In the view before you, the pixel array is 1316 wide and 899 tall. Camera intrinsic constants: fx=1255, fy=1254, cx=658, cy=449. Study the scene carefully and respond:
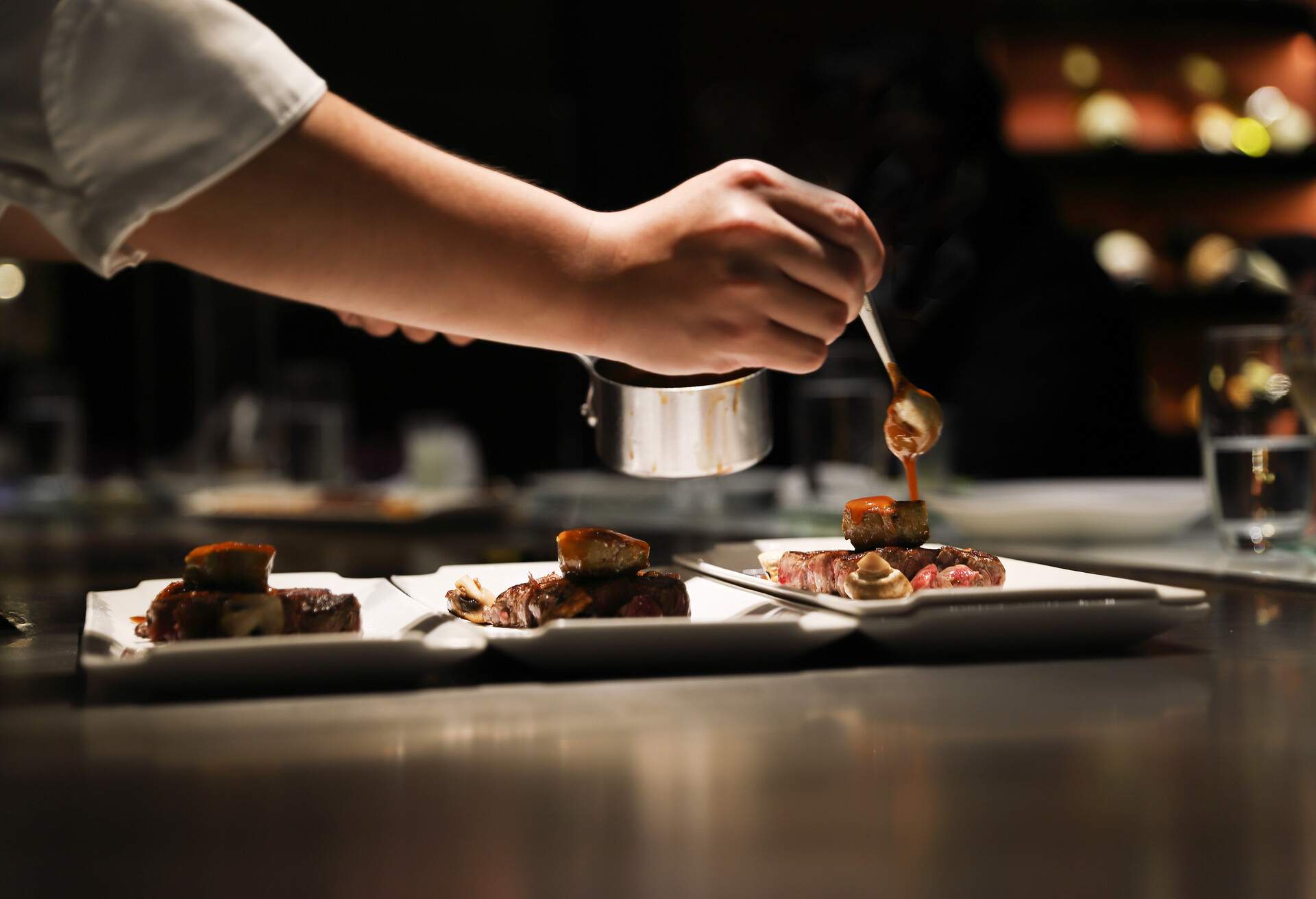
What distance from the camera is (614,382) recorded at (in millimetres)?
1072

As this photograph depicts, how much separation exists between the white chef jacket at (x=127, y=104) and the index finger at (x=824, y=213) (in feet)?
1.05

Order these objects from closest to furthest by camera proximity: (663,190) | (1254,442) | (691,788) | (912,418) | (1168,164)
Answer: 1. (691,788)
2. (912,418)
3. (1254,442)
4. (1168,164)
5. (663,190)

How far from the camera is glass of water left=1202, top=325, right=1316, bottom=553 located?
1346 millimetres

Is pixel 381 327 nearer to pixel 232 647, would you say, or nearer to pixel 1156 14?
pixel 232 647

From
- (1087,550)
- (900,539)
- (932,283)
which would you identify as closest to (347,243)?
(900,539)

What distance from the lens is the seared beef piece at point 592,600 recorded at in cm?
85

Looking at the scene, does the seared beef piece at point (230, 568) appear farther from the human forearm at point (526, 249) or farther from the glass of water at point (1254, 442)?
the glass of water at point (1254, 442)

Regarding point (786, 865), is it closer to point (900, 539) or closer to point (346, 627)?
point (346, 627)

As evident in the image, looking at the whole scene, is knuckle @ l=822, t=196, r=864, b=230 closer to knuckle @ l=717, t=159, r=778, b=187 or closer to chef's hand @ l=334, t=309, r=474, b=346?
knuckle @ l=717, t=159, r=778, b=187

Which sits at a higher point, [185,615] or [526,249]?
[526,249]

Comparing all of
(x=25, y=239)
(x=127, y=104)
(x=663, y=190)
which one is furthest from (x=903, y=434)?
(x=663, y=190)

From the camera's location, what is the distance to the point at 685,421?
105 cm

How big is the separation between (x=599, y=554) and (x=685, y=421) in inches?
8.1

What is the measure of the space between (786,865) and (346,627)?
0.45 meters
